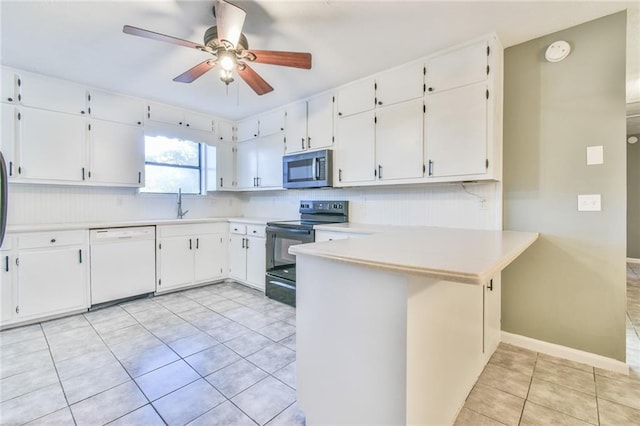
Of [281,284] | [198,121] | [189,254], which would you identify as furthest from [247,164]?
[281,284]

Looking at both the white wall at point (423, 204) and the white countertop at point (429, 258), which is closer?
the white countertop at point (429, 258)

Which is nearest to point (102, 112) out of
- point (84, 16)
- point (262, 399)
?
point (84, 16)

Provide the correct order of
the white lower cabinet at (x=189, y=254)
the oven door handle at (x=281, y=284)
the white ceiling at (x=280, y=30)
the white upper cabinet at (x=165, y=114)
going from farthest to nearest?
the white upper cabinet at (x=165, y=114) → the white lower cabinet at (x=189, y=254) → the oven door handle at (x=281, y=284) → the white ceiling at (x=280, y=30)

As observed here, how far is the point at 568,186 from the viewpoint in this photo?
220 centimetres

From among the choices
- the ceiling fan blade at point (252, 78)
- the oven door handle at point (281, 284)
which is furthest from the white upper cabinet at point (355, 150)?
the oven door handle at point (281, 284)

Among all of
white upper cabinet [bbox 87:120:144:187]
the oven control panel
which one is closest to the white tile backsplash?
the oven control panel

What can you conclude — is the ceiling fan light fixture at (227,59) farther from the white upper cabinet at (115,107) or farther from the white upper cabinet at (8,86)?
the white upper cabinet at (8,86)

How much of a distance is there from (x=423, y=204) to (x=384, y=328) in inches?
79.3

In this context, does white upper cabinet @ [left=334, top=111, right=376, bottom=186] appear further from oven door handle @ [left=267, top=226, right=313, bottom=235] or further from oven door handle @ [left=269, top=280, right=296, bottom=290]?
oven door handle @ [left=269, top=280, right=296, bottom=290]

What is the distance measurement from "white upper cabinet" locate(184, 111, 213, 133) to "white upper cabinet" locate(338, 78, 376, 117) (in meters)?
2.21

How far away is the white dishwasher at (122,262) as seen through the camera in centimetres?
312

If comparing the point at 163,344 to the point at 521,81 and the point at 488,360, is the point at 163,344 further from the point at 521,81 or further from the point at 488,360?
the point at 521,81

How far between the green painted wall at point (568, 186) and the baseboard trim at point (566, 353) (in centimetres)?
4

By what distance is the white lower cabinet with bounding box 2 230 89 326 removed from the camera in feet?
8.76
